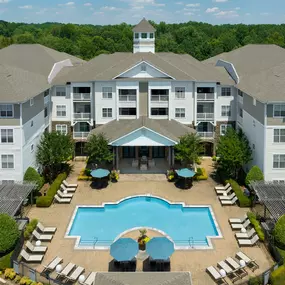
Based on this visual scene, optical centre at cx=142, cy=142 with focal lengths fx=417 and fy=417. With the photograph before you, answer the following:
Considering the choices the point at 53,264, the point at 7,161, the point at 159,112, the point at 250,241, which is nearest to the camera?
the point at 53,264

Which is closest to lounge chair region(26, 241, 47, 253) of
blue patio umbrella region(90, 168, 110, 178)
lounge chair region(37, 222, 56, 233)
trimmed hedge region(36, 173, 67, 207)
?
lounge chair region(37, 222, 56, 233)

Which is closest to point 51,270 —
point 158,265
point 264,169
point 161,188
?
point 158,265

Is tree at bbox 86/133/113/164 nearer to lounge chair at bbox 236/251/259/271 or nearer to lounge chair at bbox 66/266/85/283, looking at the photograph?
lounge chair at bbox 66/266/85/283

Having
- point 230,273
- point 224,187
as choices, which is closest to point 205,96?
point 224,187

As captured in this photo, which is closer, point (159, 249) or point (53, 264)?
point (159, 249)

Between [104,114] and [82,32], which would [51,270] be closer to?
[104,114]

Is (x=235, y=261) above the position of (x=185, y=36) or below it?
below

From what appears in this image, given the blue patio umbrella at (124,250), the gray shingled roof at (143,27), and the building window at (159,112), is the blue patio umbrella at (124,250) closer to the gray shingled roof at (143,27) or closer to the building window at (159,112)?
the building window at (159,112)

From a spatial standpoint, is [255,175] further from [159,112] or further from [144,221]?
[159,112]
